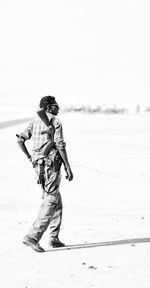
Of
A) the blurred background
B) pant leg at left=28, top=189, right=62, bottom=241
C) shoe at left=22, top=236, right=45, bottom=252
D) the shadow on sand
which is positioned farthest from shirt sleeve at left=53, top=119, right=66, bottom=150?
the blurred background

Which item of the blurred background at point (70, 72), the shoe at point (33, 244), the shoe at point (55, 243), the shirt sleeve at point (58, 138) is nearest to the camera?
the shirt sleeve at point (58, 138)

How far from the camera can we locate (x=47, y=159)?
27.6ft

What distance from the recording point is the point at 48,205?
8.52 metres

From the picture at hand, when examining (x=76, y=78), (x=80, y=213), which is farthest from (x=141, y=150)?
(x=76, y=78)

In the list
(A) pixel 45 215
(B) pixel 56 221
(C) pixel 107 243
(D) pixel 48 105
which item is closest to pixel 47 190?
(A) pixel 45 215

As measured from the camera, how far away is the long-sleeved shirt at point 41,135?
326 inches

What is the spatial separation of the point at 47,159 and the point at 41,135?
0.90ft

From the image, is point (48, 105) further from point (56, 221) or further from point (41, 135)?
point (56, 221)

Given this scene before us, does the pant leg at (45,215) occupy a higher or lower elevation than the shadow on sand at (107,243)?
higher

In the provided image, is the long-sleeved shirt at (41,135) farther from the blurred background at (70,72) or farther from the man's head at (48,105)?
the blurred background at (70,72)

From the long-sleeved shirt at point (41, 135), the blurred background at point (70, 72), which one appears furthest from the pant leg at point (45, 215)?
the blurred background at point (70, 72)

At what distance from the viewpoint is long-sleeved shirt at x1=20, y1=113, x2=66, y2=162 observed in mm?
8273

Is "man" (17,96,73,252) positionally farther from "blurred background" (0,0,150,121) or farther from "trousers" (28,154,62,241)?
"blurred background" (0,0,150,121)

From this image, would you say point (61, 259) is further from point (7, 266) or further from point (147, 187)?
point (147, 187)
